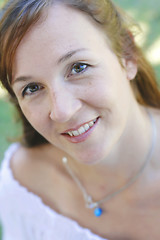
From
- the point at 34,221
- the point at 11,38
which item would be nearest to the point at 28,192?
the point at 34,221

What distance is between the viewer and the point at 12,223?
2.37 metres

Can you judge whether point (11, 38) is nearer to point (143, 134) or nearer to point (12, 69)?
point (12, 69)

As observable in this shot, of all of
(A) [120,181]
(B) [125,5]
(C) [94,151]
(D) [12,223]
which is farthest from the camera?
(B) [125,5]

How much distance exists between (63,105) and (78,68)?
195 mm

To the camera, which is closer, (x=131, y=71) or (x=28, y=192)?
(x=131, y=71)

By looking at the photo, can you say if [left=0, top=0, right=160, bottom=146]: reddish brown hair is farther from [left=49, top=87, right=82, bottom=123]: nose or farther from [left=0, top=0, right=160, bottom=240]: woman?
[left=49, top=87, right=82, bottom=123]: nose

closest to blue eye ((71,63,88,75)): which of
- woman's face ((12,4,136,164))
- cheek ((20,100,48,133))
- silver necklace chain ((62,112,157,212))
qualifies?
woman's face ((12,4,136,164))

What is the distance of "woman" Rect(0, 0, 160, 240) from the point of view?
57.4 inches

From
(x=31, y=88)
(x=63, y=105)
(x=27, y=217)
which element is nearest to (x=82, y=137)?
(x=63, y=105)

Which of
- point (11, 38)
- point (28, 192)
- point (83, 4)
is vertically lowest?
point (28, 192)

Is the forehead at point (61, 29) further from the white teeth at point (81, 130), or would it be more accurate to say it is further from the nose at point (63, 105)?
the white teeth at point (81, 130)

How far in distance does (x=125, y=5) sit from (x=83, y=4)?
3859 millimetres

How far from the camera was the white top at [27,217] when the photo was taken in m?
2.06

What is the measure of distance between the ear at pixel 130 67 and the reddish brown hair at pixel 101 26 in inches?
0.9
